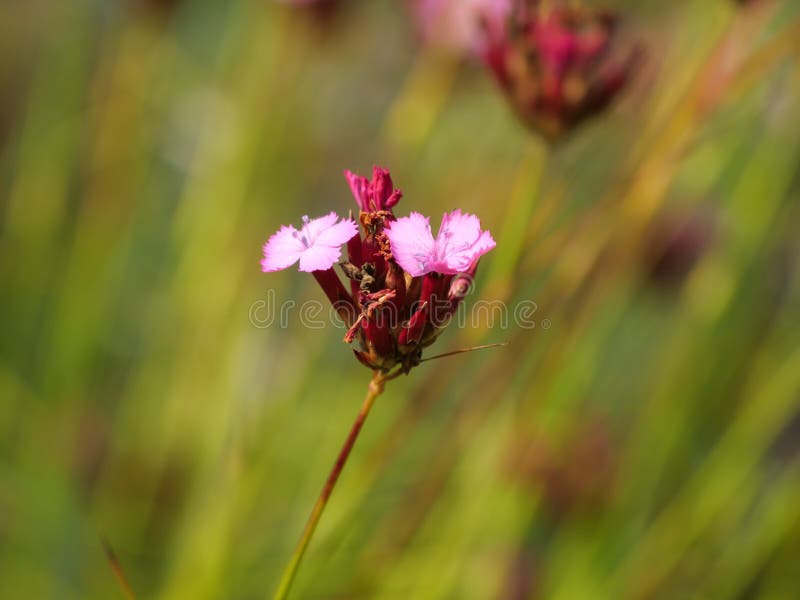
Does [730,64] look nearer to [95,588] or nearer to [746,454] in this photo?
[746,454]

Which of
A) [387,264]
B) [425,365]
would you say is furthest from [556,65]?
[425,365]

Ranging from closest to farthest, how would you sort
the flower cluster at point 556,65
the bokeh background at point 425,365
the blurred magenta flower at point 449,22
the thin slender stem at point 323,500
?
the thin slender stem at point 323,500, the flower cluster at point 556,65, the bokeh background at point 425,365, the blurred magenta flower at point 449,22

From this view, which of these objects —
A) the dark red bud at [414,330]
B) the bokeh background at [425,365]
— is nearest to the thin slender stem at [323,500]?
the dark red bud at [414,330]

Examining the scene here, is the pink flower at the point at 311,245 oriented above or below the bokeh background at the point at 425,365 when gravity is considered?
below

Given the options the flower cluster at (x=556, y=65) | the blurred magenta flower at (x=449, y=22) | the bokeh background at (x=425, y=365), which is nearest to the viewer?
the flower cluster at (x=556, y=65)

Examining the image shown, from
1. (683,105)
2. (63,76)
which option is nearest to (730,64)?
(683,105)

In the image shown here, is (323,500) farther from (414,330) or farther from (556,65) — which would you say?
(556,65)

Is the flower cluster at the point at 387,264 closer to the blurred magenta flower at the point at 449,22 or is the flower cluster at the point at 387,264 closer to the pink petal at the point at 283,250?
the pink petal at the point at 283,250
